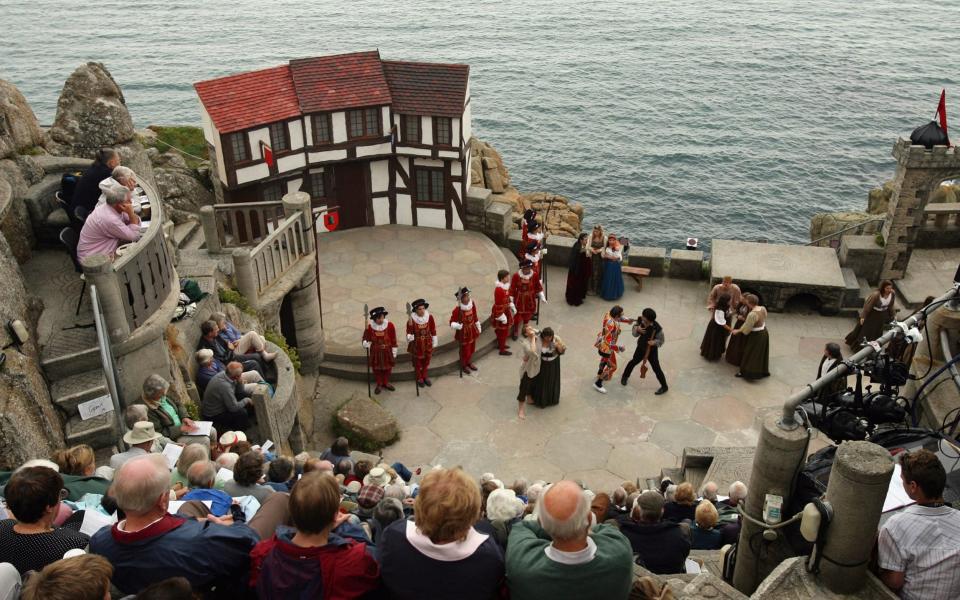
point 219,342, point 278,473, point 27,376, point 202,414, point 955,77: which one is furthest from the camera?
point 955,77

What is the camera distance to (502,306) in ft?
50.8

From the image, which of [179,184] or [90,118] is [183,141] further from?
[90,118]

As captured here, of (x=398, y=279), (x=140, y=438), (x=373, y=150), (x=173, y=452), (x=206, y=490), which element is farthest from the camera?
(x=373, y=150)

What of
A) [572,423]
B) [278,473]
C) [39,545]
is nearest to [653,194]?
[572,423]

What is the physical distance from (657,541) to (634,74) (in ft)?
159

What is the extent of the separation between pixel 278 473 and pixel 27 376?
9.94 feet

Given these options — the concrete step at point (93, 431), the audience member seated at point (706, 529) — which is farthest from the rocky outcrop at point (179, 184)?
the audience member seated at point (706, 529)

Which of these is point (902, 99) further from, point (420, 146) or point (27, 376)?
point (27, 376)

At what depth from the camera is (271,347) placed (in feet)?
40.5

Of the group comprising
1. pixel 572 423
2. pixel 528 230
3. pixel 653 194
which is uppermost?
pixel 528 230

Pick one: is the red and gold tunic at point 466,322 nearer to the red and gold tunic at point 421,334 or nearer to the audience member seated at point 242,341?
the red and gold tunic at point 421,334

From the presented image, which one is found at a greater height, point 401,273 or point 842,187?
point 401,273

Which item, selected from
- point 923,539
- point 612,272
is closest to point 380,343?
point 612,272

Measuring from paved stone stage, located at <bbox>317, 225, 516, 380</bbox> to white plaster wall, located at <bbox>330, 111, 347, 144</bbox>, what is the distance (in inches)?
89.7
